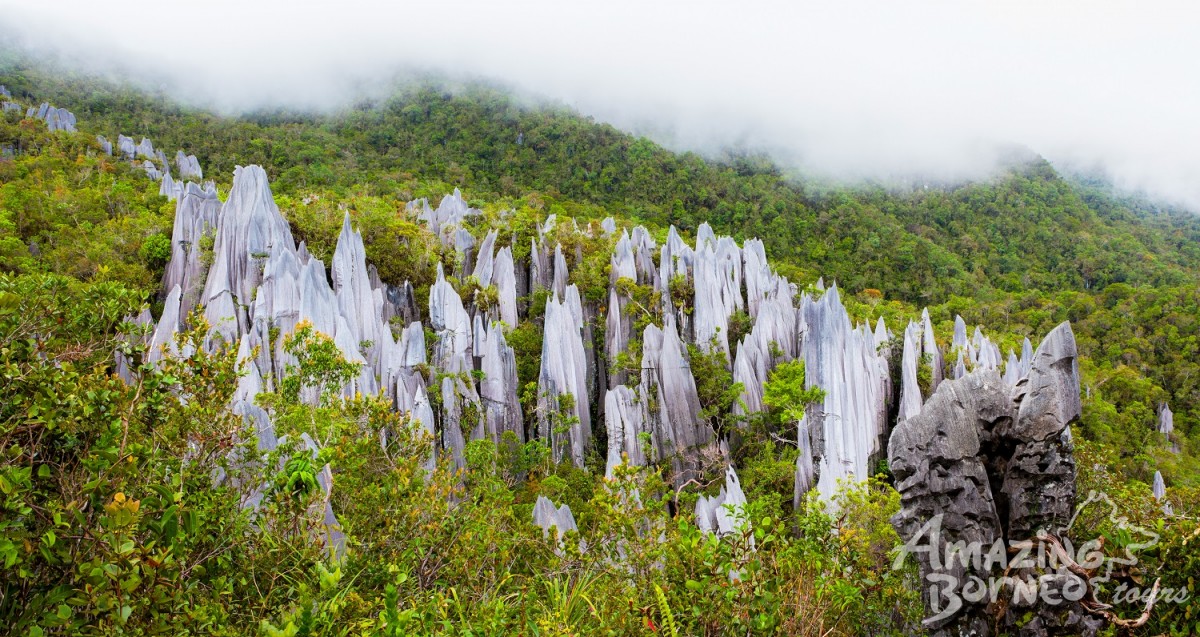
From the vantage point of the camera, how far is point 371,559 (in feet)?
15.8

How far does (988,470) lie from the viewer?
495cm

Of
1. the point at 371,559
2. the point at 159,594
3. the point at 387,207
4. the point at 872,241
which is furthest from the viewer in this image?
the point at 872,241

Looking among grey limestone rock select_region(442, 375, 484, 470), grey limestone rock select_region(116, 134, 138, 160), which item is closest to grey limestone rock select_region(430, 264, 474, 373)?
grey limestone rock select_region(442, 375, 484, 470)

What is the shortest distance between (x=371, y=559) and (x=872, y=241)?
162 ft

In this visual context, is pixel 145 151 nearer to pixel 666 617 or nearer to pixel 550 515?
pixel 550 515

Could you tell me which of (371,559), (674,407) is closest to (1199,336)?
(674,407)

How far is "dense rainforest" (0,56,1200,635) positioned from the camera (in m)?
2.40

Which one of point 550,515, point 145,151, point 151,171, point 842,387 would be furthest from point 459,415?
point 145,151

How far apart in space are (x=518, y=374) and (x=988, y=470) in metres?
19.0

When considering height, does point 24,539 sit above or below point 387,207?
below

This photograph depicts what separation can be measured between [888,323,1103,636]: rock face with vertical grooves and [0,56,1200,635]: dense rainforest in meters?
0.55

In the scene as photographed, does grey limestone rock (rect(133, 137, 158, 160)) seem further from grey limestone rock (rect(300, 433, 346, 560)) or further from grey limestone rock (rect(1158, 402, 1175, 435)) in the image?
grey limestone rock (rect(1158, 402, 1175, 435))

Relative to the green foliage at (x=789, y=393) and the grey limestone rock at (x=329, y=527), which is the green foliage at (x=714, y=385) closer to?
the green foliage at (x=789, y=393)

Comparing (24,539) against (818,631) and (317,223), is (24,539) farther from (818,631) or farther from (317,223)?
(317,223)
